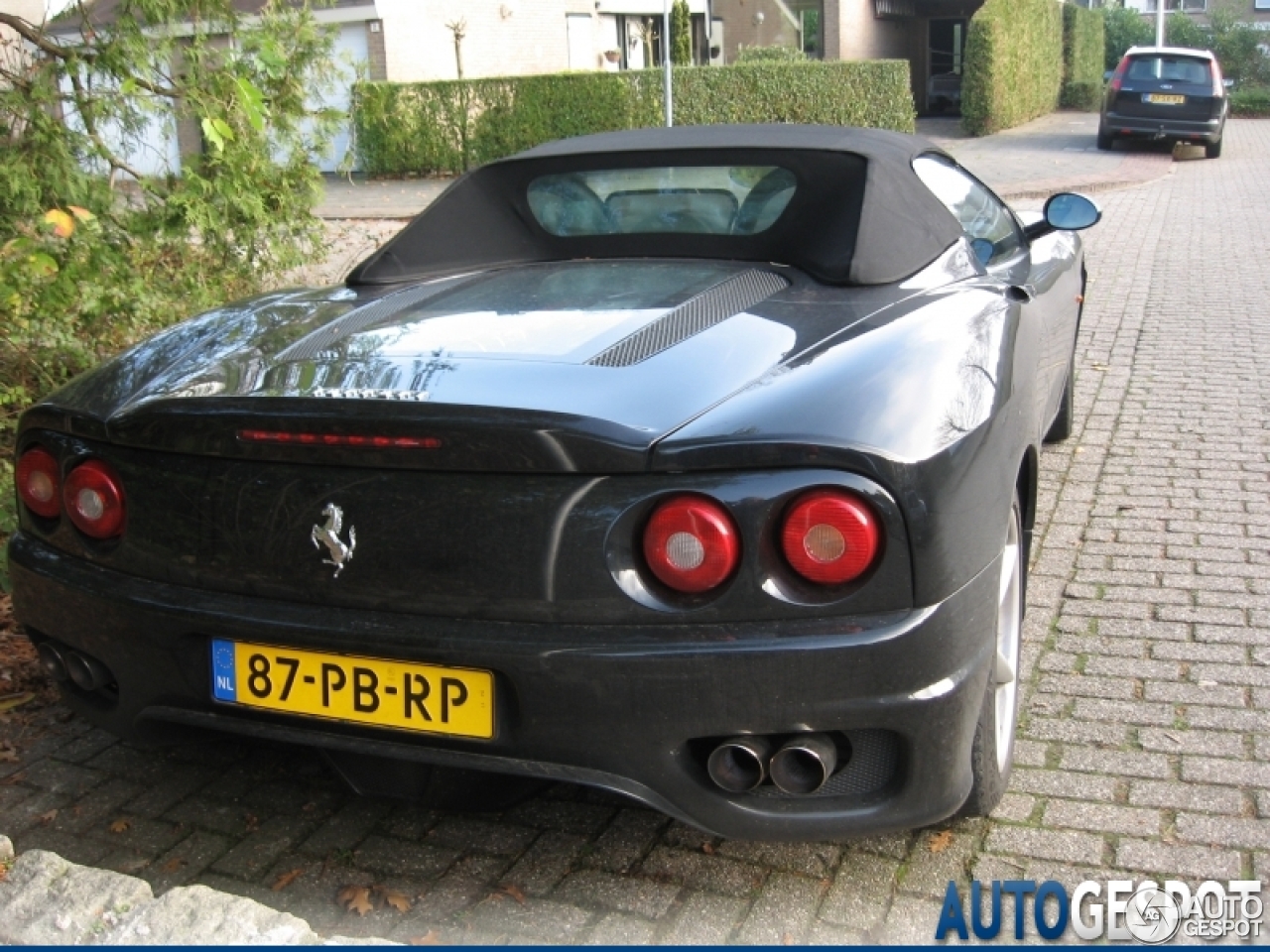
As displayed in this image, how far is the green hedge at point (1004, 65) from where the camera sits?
26.3 metres

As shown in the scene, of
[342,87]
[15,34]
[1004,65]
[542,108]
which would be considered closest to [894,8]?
[1004,65]

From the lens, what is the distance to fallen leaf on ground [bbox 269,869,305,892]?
282cm

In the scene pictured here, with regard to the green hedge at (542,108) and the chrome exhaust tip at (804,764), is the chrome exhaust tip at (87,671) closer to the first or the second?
the chrome exhaust tip at (804,764)

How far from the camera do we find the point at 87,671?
2.90 m

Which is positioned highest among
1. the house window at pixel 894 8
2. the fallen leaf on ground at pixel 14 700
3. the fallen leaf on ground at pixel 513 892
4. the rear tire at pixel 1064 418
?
the house window at pixel 894 8

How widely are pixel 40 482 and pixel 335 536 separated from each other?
0.82 meters

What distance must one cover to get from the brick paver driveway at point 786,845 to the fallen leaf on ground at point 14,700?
0.17 metres

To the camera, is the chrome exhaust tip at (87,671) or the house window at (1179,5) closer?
the chrome exhaust tip at (87,671)

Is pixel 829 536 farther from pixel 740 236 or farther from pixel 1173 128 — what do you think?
pixel 1173 128

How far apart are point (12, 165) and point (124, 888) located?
3765mm

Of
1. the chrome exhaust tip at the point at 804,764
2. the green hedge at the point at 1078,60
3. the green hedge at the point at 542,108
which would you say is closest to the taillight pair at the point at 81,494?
the chrome exhaust tip at the point at 804,764

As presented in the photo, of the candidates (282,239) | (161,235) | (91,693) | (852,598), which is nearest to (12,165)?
(161,235)

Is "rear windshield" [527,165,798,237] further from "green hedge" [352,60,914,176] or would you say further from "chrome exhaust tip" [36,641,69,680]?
"green hedge" [352,60,914,176]

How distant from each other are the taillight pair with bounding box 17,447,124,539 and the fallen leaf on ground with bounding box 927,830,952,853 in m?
1.73
